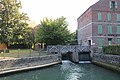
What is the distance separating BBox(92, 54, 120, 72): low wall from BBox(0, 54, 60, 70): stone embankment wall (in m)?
6.98

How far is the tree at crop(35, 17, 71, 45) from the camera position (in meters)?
46.0

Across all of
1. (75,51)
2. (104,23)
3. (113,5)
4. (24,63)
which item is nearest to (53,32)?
(75,51)

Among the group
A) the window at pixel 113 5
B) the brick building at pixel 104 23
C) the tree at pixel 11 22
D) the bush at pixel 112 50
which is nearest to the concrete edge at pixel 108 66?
the bush at pixel 112 50

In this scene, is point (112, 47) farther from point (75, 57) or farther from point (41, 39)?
point (41, 39)

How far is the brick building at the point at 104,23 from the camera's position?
41312 millimetres

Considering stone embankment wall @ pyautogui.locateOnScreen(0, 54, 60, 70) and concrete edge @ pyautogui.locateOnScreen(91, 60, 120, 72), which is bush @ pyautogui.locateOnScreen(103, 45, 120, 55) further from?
stone embankment wall @ pyautogui.locateOnScreen(0, 54, 60, 70)

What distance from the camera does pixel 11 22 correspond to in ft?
130

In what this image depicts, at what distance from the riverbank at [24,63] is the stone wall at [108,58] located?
280 inches

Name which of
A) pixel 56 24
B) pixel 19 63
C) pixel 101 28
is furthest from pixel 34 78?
pixel 56 24

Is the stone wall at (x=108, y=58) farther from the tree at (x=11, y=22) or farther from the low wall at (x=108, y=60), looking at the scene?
the tree at (x=11, y=22)

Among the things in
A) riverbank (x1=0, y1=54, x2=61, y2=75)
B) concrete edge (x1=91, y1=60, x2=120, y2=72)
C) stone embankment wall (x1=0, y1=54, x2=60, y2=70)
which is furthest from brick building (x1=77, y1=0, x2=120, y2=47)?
riverbank (x1=0, y1=54, x2=61, y2=75)

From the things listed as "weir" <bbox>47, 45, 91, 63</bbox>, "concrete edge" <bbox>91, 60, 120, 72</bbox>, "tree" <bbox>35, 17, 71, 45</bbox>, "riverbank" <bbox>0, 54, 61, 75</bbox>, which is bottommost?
"concrete edge" <bbox>91, 60, 120, 72</bbox>

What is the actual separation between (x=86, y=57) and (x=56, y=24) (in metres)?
10.9

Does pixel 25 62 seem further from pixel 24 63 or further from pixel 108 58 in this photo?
pixel 108 58
